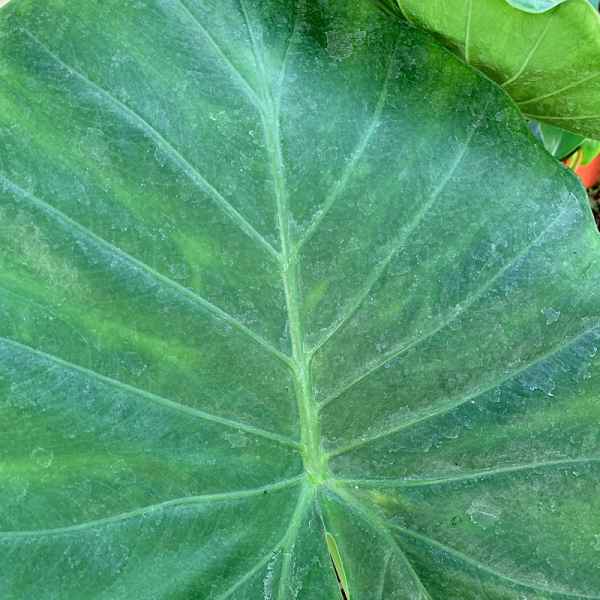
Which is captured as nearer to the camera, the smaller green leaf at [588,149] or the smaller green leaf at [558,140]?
the smaller green leaf at [558,140]

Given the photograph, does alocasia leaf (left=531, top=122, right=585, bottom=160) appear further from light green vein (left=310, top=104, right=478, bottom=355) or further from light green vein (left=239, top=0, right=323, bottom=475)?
light green vein (left=239, top=0, right=323, bottom=475)

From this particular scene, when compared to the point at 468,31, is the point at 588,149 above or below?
above

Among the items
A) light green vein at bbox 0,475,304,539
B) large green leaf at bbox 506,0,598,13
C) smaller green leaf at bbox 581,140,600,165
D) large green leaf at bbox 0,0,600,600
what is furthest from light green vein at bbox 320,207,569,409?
smaller green leaf at bbox 581,140,600,165

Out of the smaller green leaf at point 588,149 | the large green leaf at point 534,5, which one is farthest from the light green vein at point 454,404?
the smaller green leaf at point 588,149

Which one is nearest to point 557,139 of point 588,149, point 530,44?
point 588,149

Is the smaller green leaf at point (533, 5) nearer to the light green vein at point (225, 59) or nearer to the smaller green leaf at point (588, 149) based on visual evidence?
the light green vein at point (225, 59)

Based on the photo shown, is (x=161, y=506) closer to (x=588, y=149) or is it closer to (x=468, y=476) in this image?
(x=468, y=476)

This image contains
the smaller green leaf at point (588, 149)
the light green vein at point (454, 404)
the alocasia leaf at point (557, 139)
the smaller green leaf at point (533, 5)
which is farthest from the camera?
the smaller green leaf at point (588, 149)
